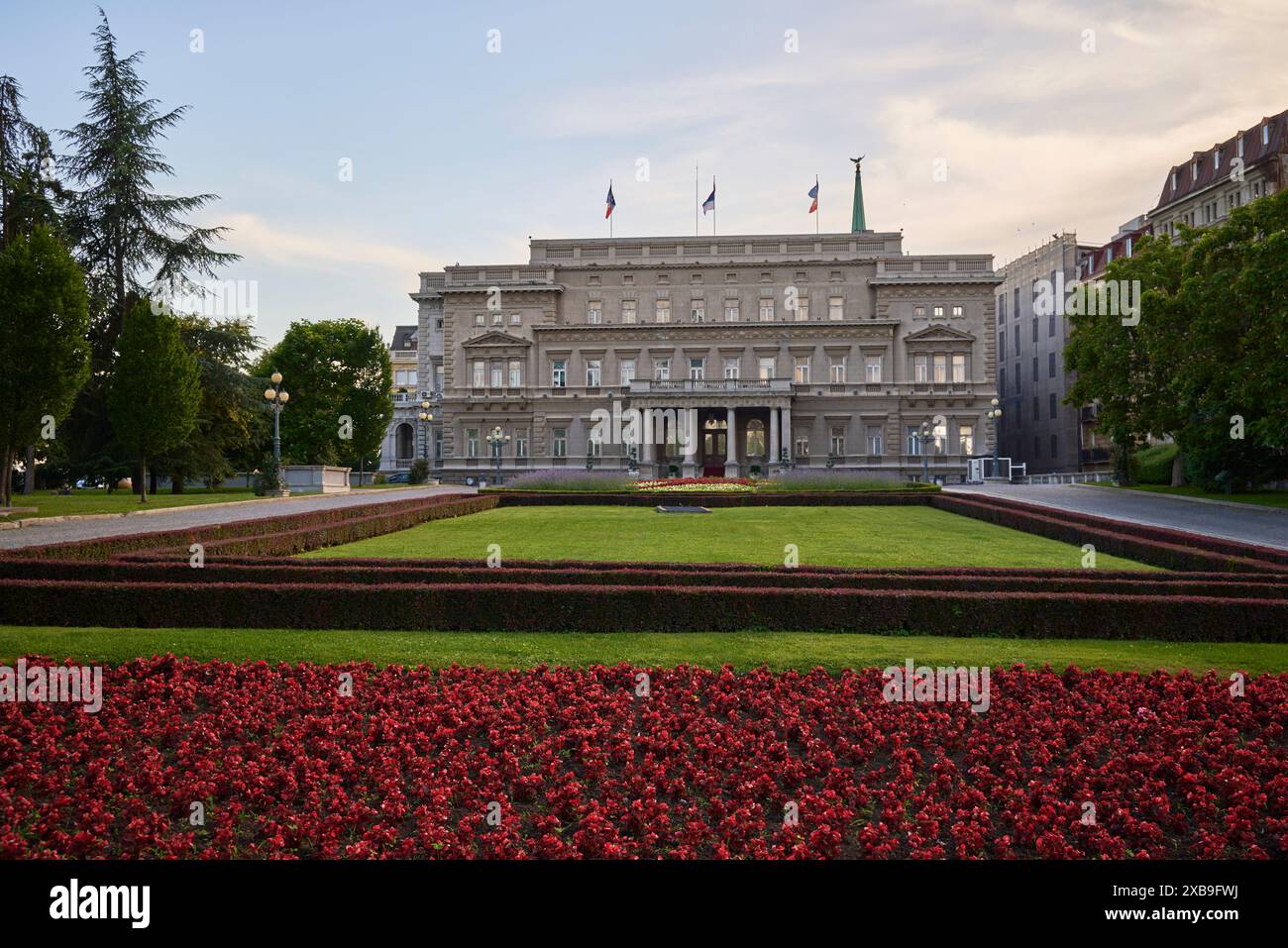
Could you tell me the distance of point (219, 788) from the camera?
599cm

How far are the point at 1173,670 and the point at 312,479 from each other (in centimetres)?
4133

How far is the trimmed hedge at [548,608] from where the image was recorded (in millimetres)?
11125

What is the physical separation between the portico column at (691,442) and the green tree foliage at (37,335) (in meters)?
40.2

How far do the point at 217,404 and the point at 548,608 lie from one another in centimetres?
4015

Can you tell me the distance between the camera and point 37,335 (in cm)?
2444

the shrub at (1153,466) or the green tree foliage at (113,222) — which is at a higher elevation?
the green tree foliage at (113,222)

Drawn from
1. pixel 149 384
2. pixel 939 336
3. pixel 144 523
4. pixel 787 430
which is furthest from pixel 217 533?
pixel 939 336

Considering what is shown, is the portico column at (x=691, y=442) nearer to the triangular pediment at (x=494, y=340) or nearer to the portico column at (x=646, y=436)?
the portico column at (x=646, y=436)

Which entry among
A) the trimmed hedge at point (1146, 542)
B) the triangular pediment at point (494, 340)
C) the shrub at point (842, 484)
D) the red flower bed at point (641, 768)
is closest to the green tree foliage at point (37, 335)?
the red flower bed at point (641, 768)

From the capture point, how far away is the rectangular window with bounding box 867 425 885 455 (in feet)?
212

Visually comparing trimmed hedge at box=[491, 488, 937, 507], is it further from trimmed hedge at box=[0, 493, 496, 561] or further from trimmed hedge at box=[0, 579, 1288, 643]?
trimmed hedge at box=[0, 579, 1288, 643]

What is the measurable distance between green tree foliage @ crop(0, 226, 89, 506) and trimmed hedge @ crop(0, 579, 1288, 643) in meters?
16.6

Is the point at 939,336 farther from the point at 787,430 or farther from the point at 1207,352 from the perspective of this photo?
the point at 1207,352

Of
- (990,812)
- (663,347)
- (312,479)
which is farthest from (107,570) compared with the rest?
(663,347)
